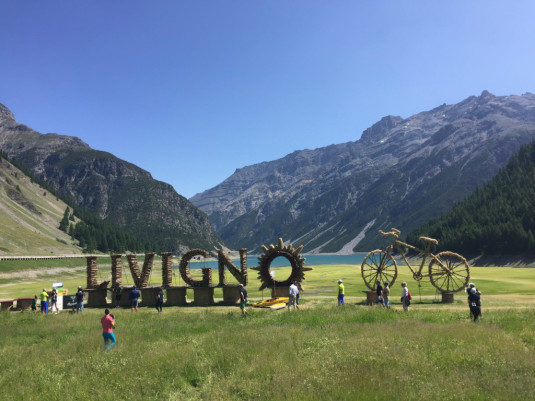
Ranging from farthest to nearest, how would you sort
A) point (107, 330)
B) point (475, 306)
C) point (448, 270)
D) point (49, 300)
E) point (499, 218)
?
point (499, 218) < point (448, 270) < point (49, 300) < point (475, 306) < point (107, 330)

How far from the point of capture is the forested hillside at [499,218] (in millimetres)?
123312

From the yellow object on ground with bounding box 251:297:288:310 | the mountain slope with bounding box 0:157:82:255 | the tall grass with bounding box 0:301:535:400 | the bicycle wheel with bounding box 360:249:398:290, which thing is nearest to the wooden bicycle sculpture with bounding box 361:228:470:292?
the bicycle wheel with bounding box 360:249:398:290

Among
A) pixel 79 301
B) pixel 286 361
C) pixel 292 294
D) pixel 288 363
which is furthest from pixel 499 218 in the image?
pixel 288 363

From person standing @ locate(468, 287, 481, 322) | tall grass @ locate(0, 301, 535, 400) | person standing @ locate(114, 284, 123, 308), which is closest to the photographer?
tall grass @ locate(0, 301, 535, 400)

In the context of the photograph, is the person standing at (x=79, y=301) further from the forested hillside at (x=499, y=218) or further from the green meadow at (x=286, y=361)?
the forested hillside at (x=499, y=218)

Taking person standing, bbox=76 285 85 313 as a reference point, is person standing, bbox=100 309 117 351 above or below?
above

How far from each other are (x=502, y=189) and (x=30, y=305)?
182 metres

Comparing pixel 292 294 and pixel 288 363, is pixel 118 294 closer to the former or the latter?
pixel 292 294

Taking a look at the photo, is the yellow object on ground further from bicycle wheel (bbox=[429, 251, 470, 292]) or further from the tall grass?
bicycle wheel (bbox=[429, 251, 470, 292])

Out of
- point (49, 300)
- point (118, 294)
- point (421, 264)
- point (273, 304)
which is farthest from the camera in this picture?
point (421, 264)

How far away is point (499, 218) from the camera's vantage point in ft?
468

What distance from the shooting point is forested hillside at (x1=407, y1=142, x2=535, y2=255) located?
123 metres

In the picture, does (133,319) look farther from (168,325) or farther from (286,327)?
(286,327)

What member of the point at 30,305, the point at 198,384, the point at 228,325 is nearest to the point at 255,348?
the point at 198,384
